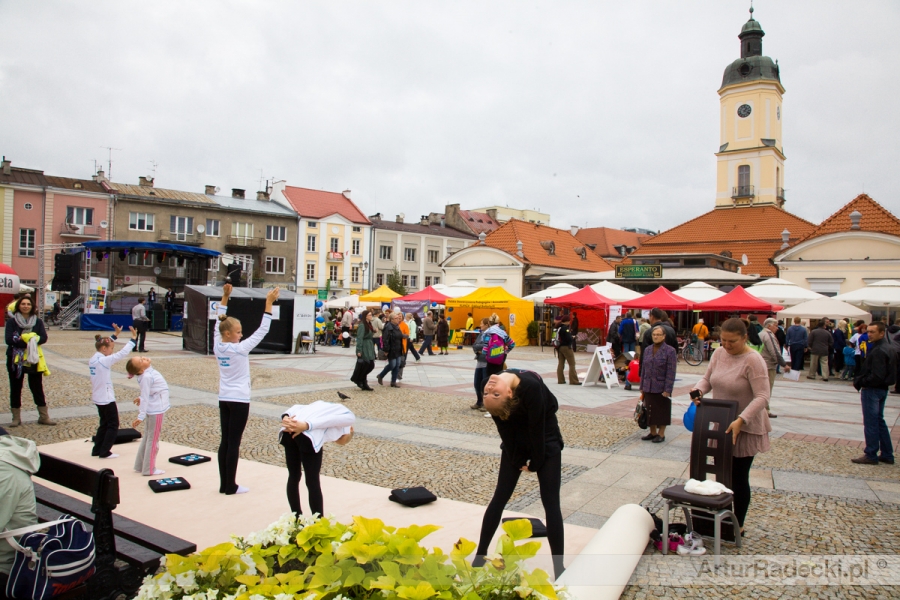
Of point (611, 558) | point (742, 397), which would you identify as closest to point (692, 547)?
point (611, 558)

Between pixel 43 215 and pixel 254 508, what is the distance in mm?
49725

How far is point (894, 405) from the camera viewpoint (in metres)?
13.1

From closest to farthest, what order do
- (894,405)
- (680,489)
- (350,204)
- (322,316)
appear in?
(680,489) < (894,405) < (322,316) < (350,204)

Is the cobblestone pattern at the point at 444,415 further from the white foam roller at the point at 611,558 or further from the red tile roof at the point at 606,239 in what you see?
the red tile roof at the point at 606,239

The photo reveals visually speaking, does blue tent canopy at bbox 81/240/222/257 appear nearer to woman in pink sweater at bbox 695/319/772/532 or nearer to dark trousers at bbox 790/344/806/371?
dark trousers at bbox 790/344/806/371

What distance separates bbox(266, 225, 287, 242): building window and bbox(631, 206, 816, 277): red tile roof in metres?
31.9

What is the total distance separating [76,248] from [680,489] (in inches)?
1466

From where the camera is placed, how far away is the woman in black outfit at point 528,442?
11.9 ft

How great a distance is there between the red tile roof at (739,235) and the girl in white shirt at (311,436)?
3609 cm

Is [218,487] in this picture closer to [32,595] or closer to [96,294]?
[32,595]

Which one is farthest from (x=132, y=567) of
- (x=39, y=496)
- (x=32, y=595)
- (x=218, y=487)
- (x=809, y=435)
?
(x=809, y=435)

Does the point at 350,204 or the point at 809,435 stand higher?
the point at 350,204

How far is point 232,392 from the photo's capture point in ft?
18.1

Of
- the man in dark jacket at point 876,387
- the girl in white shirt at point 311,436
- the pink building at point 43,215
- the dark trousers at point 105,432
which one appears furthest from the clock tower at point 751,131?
the pink building at point 43,215
